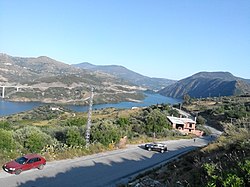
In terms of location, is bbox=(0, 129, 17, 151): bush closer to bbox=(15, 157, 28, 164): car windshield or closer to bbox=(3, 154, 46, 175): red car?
bbox=(3, 154, 46, 175): red car

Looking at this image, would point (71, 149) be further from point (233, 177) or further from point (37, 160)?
point (233, 177)

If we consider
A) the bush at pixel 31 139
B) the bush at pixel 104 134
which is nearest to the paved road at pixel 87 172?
the bush at pixel 104 134

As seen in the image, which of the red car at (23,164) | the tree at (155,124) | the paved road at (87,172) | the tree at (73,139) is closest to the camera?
the paved road at (87,172)

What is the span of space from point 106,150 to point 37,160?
9490mm

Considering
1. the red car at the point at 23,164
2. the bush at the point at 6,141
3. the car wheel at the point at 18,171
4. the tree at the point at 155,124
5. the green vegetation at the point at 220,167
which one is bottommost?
the tree at the point at 155,124

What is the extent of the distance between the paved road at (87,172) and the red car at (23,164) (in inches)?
10.3

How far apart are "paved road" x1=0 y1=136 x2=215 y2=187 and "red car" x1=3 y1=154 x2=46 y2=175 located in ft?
0.86

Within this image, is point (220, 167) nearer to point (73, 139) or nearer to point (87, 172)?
point (87, 172)

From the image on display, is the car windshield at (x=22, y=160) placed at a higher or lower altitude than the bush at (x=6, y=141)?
lower

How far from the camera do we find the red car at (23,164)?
1761 cm

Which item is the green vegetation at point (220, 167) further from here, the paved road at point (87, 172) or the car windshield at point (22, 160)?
the car windshield at point (22, 160)

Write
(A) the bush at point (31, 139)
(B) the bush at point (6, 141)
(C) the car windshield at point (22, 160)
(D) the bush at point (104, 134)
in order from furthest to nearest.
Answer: (D) the bush at point (104, 134)
(A) the bush at point (31, 139)
(B) the bush at point (6, 141)
(C) the car windshield at point (22, 160)

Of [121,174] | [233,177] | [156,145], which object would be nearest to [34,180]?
[121,174]

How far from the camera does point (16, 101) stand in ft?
547
